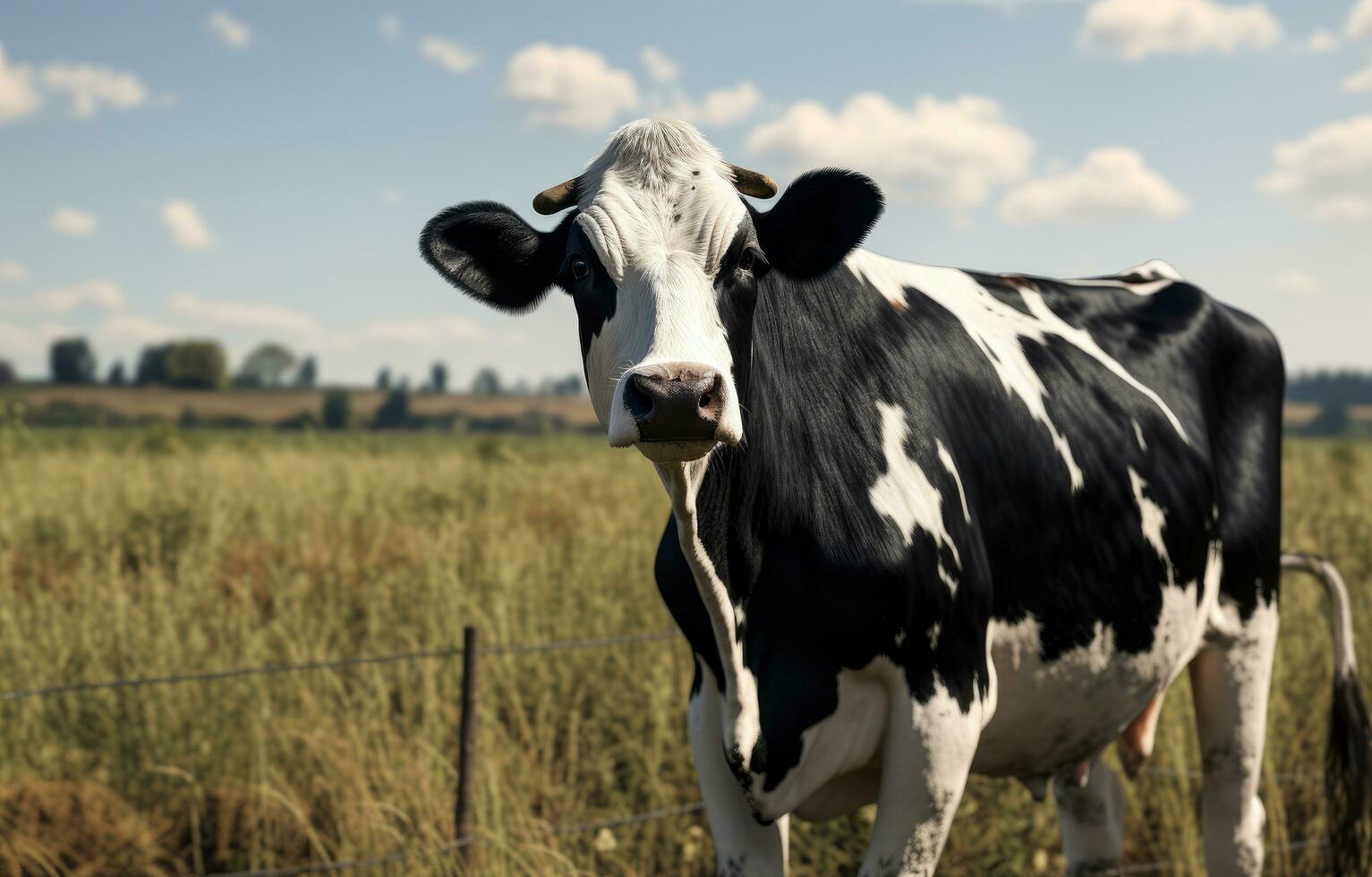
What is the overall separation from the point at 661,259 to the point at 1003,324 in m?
1.29

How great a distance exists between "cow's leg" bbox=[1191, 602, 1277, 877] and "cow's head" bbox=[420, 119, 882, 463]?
174cm

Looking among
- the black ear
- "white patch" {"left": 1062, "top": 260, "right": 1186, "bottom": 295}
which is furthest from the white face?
"white patch" {"left": 1062, "top": 260, "right": 1186, "bottom": 295}

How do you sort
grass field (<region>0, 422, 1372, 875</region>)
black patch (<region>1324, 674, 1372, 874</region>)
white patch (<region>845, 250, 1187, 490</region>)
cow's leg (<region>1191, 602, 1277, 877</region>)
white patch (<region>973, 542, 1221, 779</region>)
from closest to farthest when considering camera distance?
white patch (<region>973, 542, 1221, 779</region>) < white patch (<region>845, 250, 1187, 490</region>) < cow's leg (<region>1191, 602, 1277, 877</region>) < black patch (<region>1324, 674, 1372, 874</region>) < grass field (<region>0, 422, 1372, 875</region>)

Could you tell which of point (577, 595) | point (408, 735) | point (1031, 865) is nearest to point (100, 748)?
point (408, 735)

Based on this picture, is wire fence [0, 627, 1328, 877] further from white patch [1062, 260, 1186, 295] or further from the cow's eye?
the cow's eye

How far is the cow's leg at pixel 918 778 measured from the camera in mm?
1987

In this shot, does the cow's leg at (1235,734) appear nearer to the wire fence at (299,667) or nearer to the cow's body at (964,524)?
the cow's body at (964,524)

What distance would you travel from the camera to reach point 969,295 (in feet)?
9.05

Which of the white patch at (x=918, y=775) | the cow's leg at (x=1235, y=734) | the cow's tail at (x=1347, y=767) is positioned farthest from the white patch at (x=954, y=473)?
the cow's tail at (x=1347, y=767)

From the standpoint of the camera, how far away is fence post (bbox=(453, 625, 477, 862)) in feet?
11.1

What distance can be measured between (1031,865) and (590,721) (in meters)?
1.75

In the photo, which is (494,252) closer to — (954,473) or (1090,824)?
(954,473)

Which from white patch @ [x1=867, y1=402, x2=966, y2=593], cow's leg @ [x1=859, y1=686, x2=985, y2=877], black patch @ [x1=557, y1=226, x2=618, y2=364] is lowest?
cow's leg @ [x1=859, y1=686, x2=985, y2=877]

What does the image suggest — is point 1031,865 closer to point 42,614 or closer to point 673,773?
point 673,773
